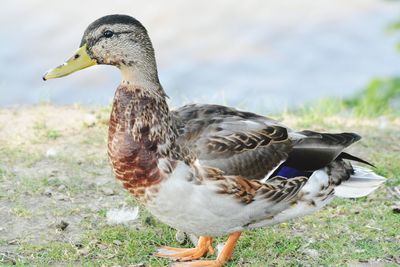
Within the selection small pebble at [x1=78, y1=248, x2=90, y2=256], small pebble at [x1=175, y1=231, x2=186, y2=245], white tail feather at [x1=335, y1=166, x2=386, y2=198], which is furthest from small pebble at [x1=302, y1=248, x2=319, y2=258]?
small pebble at [x1=78, y1=248, x2=90, y2=256]

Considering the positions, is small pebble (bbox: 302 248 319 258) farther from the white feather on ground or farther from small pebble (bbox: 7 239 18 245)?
small pebble (bbox: 7 239 18 245)

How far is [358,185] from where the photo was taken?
4.79 meters

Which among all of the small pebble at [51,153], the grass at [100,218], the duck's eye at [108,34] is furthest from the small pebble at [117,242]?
the small pebble at [51,153]

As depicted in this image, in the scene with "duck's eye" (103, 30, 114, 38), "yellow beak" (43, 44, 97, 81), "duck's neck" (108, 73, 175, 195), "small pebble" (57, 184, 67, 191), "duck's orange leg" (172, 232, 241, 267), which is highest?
"duck's eye" (103, 30, 114, 38)

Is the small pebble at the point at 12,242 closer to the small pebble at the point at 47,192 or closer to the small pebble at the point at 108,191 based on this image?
the small pebble at the point at 47,192

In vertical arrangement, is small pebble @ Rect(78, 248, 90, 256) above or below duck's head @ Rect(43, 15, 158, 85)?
below

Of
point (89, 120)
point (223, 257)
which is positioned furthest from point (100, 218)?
point (89, 120)

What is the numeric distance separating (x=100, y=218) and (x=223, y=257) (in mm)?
904

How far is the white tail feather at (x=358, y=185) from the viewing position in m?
4.74

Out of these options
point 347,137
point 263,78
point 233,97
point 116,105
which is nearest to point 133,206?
point 116,105

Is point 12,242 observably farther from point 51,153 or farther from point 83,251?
point 51,153

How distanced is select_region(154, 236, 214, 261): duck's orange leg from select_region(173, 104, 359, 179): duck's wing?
624 mm

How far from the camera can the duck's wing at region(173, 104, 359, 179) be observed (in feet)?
14.1

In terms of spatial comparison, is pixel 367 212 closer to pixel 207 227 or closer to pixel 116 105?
pixel 207 227
